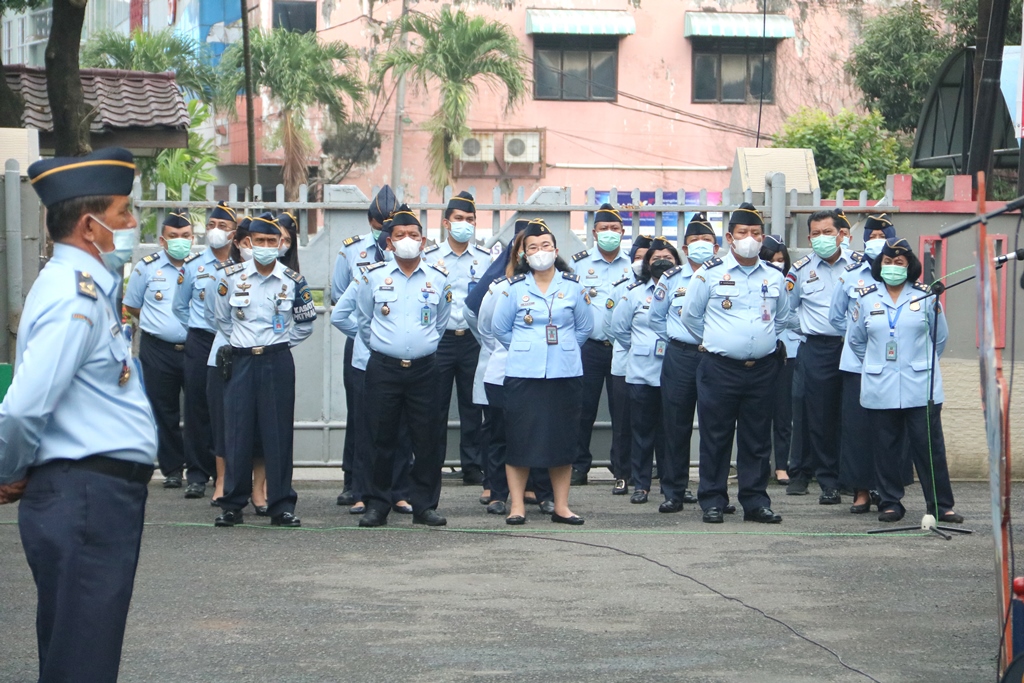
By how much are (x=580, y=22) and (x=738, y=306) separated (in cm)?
2795

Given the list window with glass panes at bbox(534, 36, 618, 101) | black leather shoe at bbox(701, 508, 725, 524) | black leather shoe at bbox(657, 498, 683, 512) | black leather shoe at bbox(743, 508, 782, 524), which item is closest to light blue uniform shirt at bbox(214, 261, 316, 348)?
black leather shoe at bbox(657, 498, 683, 512)

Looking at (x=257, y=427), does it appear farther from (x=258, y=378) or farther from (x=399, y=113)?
(x=399, y=113)

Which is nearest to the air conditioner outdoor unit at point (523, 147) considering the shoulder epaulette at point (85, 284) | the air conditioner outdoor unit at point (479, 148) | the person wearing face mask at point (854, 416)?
the air conditioner outdoor unit at point (479, 148)

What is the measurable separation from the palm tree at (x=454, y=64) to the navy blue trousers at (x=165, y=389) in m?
22.8

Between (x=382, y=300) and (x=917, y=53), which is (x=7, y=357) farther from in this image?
(x=917, y=53)

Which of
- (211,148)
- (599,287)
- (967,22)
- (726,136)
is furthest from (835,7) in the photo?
(599,287)

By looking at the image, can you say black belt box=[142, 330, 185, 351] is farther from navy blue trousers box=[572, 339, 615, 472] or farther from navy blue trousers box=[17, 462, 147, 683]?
navy blue trousers box=[17, 462, 147, 683]

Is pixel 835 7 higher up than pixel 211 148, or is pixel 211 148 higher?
pixel 835 7

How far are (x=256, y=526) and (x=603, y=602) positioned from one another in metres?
3.02

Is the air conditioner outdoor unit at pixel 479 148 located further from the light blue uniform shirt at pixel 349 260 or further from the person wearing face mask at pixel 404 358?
the person wearing face mask at pixel 404 358

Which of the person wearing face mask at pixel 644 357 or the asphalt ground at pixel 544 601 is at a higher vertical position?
the person wearing face mask at pixel 644 357

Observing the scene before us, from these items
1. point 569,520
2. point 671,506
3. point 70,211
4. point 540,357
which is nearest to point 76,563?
point 70,211

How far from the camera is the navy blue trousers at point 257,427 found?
912 cm

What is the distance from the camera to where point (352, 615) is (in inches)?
266
